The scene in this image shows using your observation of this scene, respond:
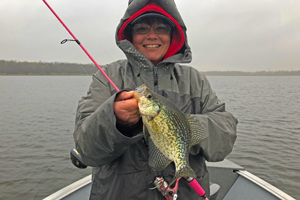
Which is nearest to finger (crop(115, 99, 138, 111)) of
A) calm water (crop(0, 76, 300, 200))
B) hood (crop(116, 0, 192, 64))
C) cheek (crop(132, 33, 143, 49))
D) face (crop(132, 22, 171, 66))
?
hood (crop(116, 0, 192, 64))

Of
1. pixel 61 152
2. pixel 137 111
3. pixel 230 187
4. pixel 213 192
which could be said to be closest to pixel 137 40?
pixel 137 111

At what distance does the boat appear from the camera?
12.1ft

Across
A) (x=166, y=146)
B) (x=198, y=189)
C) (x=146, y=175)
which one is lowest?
(x=198, y=189)

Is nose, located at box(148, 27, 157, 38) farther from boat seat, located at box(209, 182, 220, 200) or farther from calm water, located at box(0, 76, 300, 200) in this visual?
calm water, located at box(0, 76, 300, 200)

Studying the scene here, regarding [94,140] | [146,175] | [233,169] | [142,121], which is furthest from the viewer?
[233,169]

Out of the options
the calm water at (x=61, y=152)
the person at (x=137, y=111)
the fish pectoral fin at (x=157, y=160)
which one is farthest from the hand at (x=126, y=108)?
the calm water at (x=61, y=152)

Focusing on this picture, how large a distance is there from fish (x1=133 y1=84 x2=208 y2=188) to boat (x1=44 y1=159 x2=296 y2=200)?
2.09 m

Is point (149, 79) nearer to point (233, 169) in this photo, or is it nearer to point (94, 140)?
point (94, 140)

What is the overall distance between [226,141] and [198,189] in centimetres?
63

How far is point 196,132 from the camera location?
6.79 feet

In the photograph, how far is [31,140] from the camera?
11.9m

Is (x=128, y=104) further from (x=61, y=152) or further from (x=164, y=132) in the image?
(x=61, y=152)

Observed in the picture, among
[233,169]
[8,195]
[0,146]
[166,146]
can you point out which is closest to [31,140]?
[0,146]

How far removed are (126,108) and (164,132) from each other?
0.43 metres
